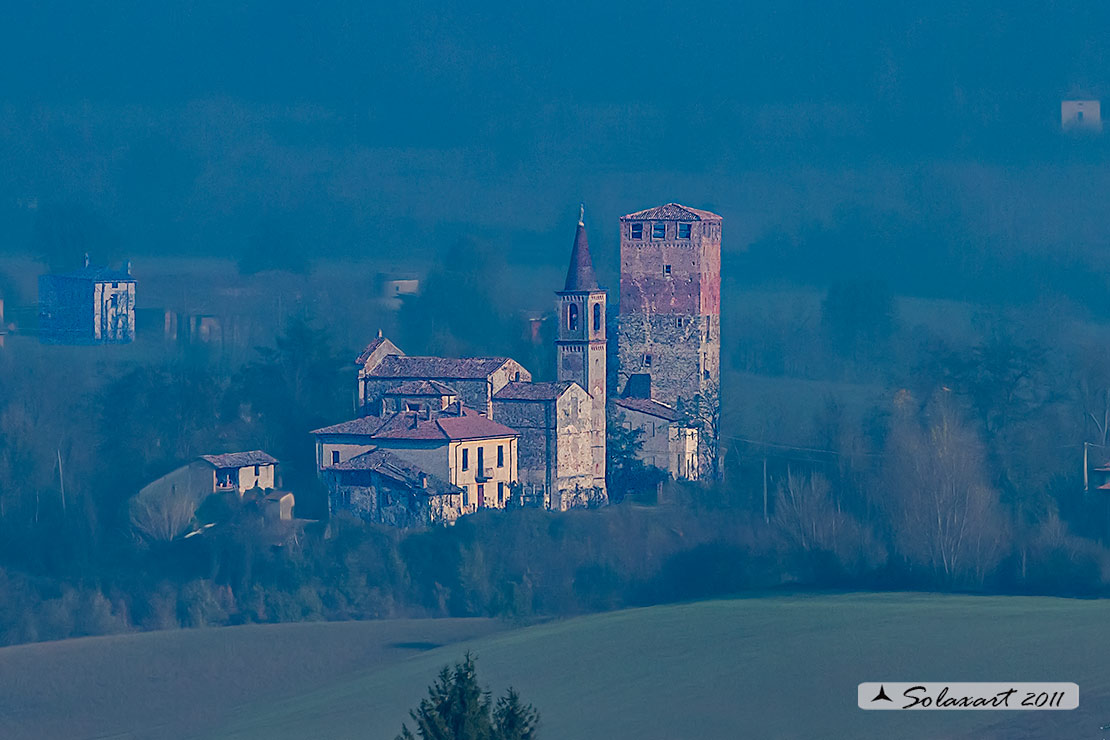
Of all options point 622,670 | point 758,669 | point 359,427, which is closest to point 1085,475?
point 359,427

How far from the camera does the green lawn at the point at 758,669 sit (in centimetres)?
4775

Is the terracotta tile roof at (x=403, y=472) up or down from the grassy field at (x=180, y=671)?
up

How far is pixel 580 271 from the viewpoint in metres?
67.2

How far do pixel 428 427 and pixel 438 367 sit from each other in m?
2.73

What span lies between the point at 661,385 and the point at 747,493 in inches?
163

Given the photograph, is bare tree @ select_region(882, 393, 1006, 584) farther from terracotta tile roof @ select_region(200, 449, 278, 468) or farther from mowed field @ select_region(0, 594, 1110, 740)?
terracotta tile roof @ select_region(200, 449, 278, 468)

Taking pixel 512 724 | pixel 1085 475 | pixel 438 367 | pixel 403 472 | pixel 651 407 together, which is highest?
pixel 438 367

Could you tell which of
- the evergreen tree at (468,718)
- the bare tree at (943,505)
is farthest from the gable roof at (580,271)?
the evergreen tree at (468,718)

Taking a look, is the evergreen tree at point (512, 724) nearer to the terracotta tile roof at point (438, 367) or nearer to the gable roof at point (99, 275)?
the terracotta tile roof at point (438, 367)

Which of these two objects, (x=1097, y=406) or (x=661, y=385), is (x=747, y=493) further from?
(x=1097, y=406)

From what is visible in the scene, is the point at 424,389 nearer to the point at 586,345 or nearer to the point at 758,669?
the point at 586,345

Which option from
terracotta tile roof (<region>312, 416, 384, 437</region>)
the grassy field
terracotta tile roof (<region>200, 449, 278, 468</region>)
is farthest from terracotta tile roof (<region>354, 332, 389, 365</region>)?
the grassy field

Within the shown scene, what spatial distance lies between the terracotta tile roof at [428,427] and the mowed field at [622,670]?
4100 mm

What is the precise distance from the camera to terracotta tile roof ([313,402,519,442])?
2475 inches
